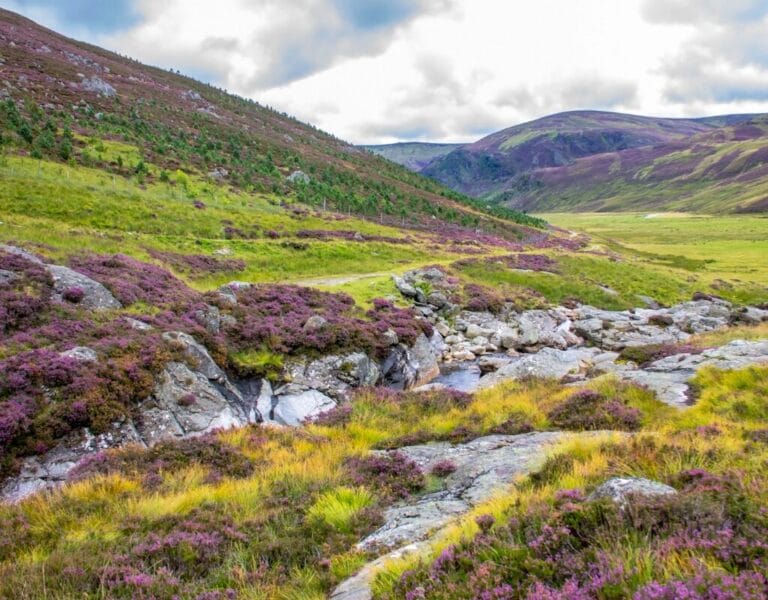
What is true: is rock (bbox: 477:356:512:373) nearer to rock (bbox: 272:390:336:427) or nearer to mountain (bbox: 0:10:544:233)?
rock (bbox: 272:390:336:427)

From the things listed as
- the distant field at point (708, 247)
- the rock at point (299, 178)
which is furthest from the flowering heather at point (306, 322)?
the rock at point (299, 178)

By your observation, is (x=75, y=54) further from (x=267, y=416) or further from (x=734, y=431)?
(x=734, y=431)

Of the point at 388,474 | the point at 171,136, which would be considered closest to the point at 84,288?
the point at 388,474

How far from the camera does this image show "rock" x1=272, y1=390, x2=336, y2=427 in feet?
55.9

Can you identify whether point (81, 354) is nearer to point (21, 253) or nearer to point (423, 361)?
point (21, 253)

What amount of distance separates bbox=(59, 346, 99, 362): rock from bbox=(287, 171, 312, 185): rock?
69.5 metres

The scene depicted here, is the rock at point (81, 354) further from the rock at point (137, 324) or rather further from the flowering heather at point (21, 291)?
the flowering heather at point (21, 291)

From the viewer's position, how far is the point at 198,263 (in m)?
32.6

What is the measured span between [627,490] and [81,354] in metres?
15.0

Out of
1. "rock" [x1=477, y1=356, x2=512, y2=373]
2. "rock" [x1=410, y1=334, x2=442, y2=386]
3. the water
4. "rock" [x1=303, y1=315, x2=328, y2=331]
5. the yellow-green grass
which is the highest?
the yellow-green grass

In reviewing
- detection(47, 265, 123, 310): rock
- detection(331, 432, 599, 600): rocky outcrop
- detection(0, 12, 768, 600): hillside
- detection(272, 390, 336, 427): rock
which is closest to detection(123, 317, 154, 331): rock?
detection(0, 12, 768, 600): hillside

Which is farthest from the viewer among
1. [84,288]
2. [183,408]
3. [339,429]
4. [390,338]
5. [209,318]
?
[390,338]

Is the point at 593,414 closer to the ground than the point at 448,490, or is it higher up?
higher up

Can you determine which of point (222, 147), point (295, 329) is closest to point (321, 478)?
point (295, 329)
